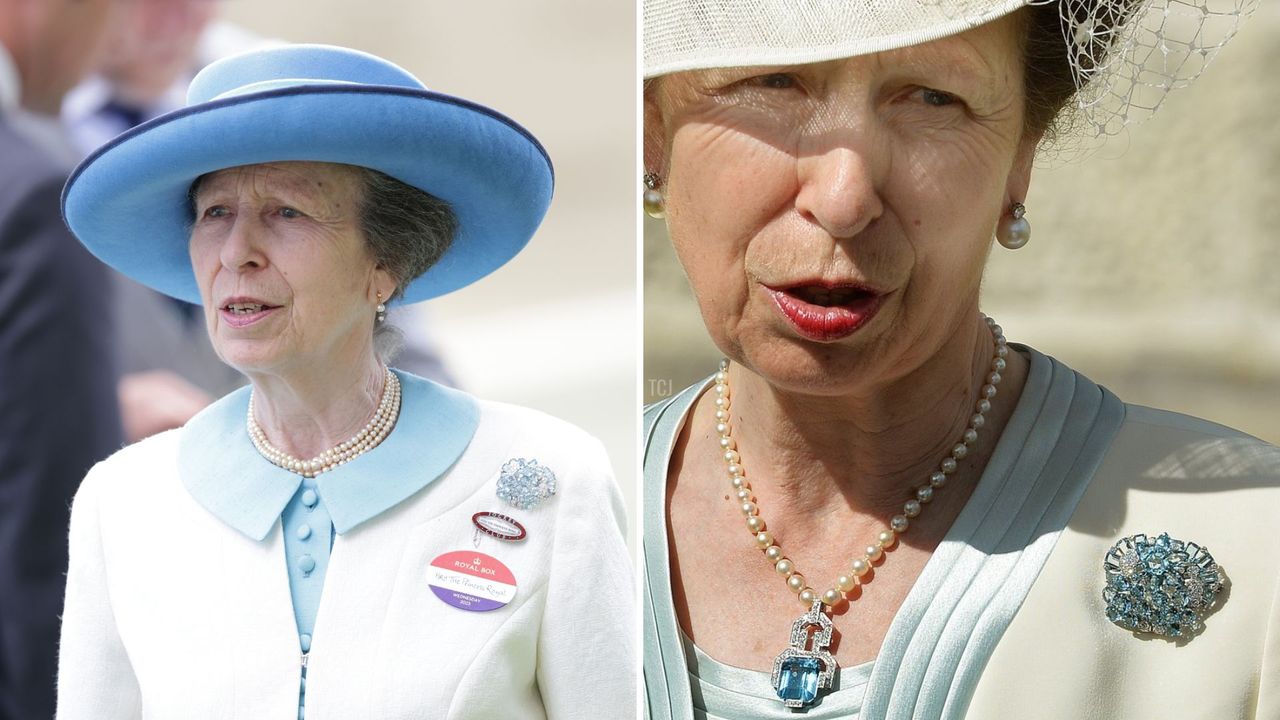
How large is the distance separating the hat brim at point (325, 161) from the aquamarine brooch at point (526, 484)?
349mm

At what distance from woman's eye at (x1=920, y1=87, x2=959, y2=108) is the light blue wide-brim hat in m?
0.79

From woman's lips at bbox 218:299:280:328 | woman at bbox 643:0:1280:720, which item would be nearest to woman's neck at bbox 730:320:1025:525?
woman at bbox 643:0:1280:720

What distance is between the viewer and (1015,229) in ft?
4.50

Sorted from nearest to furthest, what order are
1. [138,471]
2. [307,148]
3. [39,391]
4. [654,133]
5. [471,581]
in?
[654,133]
[307,148]
[471,581]
[138,471]
[39,391]

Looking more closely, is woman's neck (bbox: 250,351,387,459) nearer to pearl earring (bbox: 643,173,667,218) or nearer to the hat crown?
the hat crown

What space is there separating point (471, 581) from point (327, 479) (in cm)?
26

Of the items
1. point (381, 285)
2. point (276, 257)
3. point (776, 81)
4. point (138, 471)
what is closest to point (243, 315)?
point (276, 257)

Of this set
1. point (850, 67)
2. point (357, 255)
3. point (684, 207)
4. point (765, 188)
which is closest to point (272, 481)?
point (357, 255)

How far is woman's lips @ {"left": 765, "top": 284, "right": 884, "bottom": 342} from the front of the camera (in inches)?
53.9

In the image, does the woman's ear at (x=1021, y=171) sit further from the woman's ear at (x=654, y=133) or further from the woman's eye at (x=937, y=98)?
the woman's ear at (x=654, y=133)

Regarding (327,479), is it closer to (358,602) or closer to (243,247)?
(358,602)

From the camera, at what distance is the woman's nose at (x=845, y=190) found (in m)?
1.33

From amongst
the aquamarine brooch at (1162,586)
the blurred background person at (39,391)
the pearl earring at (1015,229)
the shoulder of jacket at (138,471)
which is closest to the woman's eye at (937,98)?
the pearl earring at (1015,229)

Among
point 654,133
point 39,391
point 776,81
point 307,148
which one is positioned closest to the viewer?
point 776,81
